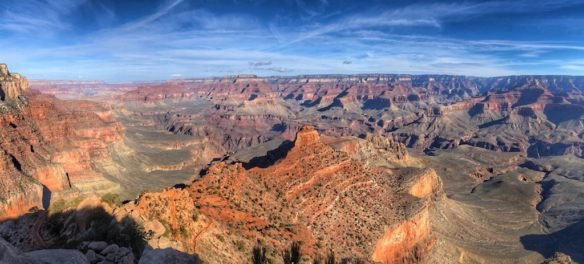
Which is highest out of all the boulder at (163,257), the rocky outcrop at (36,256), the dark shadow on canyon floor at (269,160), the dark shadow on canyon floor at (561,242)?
the rocky outcrop at (36,256)

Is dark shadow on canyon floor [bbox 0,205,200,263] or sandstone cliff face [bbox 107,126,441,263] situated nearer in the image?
dark shadow on canyon floor [bbox 0,205,200,263]

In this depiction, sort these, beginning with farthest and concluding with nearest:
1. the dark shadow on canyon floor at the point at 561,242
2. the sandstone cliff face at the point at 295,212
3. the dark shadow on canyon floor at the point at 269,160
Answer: the dark shadow on canyon floor at the point at 561,242, the dark shadow on canyon floor at the point at 269,160, the sandstone cliff face at the point at 295,212

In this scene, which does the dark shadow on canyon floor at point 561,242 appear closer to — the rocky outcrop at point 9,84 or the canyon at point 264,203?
the canyon at point 264,203

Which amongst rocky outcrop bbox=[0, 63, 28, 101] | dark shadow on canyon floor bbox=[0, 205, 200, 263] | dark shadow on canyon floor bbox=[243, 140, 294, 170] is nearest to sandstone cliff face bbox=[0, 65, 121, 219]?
rocky outcrop bbox=[0, 63, 28, 101]

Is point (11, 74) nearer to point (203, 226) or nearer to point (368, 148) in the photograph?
point (368, 148)

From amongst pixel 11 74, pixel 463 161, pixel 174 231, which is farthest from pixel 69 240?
pixel 463 161

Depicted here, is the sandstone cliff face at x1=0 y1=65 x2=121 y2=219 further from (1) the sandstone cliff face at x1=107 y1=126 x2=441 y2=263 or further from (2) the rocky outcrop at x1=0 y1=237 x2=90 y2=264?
(2) the rocky outcrop at x1=0 y1=237 x2=90 y2=264

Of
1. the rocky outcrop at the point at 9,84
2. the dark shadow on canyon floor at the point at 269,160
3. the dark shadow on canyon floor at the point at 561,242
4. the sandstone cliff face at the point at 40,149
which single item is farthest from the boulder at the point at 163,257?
the rocky outcrop at the point at 9,84
